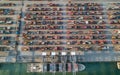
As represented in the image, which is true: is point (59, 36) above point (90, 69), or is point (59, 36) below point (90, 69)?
above

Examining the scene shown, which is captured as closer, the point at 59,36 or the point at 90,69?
the point at 90,69

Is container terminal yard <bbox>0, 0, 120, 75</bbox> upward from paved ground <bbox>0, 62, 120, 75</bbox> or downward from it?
upward

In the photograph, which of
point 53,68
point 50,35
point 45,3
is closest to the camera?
point 53,68

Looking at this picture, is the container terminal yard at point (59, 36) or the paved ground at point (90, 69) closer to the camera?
the paved ground at point (90, 69)

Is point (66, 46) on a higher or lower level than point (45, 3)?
lower

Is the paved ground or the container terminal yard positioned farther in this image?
the container terminal yard

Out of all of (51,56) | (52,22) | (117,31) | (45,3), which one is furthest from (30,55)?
(117,31)

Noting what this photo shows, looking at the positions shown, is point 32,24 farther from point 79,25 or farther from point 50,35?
point 79,25

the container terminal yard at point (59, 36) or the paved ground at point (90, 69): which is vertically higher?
the container terminal yard at point (59, 36)
